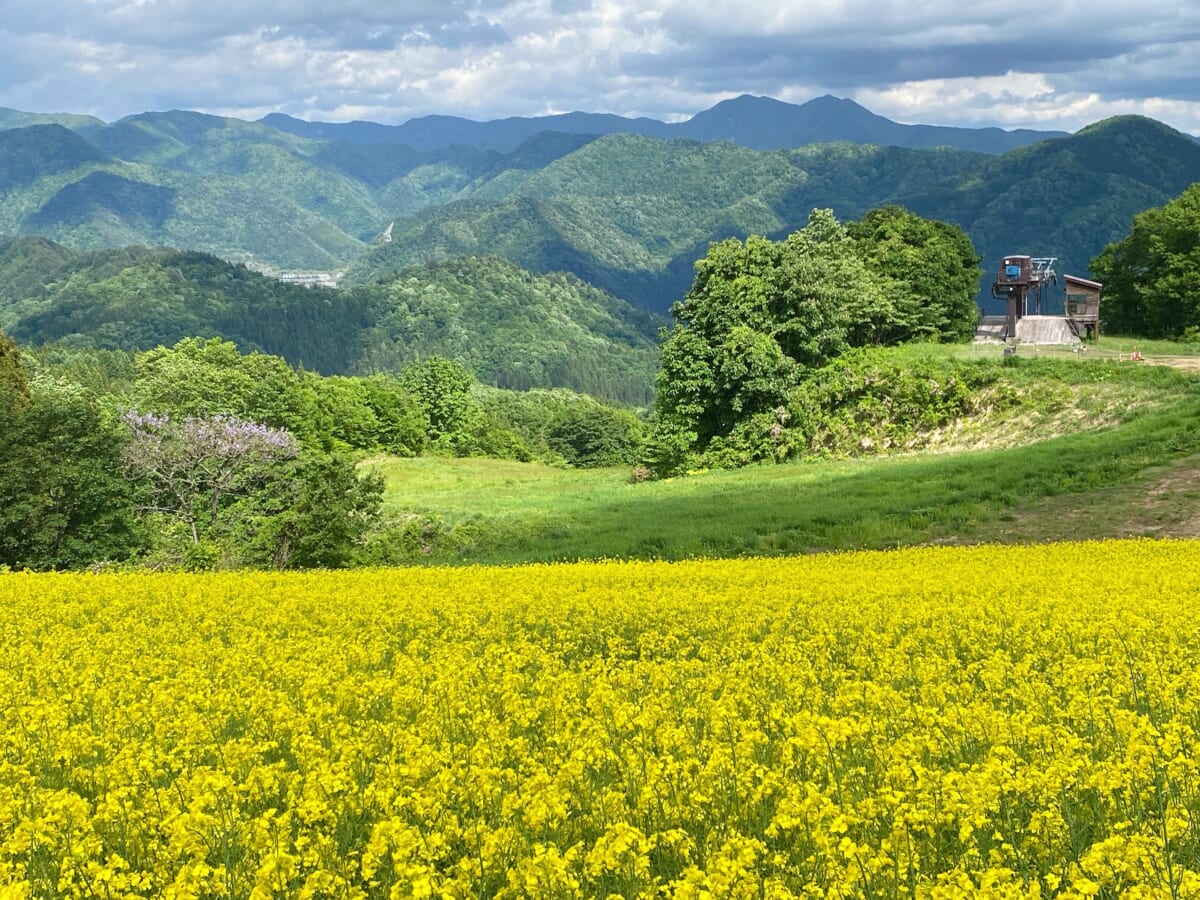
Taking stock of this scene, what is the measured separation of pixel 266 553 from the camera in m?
28.6

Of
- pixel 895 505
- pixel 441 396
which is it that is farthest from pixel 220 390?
pixel 895 505

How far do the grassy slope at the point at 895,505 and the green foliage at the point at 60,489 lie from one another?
10.3m

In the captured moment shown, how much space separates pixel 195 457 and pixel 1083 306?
170 feet

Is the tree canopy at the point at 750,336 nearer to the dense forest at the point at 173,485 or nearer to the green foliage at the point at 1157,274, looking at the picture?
the dense forest at the point at 173,485

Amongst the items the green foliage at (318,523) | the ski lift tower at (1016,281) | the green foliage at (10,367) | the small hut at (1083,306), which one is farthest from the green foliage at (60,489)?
the small hut at (1083,306)

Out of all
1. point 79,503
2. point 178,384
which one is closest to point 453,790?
point 79,503

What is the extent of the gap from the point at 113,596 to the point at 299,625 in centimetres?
588

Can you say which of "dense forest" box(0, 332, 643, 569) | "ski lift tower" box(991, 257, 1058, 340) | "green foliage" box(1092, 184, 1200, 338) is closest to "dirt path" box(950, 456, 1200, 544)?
"dense forest" box(0, 332, 643, 569)

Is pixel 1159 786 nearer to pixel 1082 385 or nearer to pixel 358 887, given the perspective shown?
pixel 358 887

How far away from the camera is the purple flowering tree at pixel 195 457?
38.0m

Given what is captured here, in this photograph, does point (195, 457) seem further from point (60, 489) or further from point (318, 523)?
point (318, 523)

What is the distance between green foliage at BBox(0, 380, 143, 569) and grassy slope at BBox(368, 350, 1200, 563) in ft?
33.9

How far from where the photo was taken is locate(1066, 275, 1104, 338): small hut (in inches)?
2135

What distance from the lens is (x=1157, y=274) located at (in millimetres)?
63688
